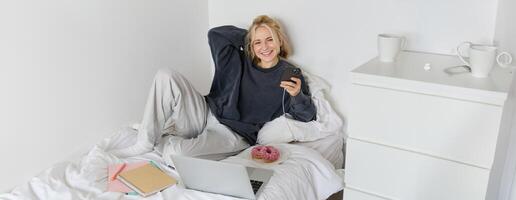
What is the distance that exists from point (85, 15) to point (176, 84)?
44 cm

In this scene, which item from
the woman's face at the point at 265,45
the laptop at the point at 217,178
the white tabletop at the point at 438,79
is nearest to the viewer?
the white tabletop at the point at 438,79

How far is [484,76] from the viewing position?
156cm

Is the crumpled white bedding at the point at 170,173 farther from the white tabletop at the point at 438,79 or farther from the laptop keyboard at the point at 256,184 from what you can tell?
the white tabletop at the point at 438,79

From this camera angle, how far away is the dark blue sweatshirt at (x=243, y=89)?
217cm

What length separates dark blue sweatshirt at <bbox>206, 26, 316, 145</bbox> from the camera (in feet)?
7.11

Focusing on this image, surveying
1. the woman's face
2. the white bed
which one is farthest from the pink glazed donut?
the woman's face

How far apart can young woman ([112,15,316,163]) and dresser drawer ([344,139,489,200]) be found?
0.43m

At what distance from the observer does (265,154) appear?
191 cm

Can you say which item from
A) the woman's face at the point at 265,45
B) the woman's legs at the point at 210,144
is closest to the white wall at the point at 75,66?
the woman's legs at the point at 210,144

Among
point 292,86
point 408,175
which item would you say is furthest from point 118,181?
point 408,175

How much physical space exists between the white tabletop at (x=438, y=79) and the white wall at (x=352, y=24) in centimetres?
15

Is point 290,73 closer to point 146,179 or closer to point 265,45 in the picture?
point 265,45

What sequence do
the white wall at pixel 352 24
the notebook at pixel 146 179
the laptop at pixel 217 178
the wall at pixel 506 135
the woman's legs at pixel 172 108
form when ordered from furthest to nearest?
the woman's legs at pixel 172 108
the white wall at pixel 352 24
the notebook at pixel 146 179
the laptop at pixel 217 178
the wall at pixel 506 135

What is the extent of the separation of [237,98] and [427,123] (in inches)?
34.7
